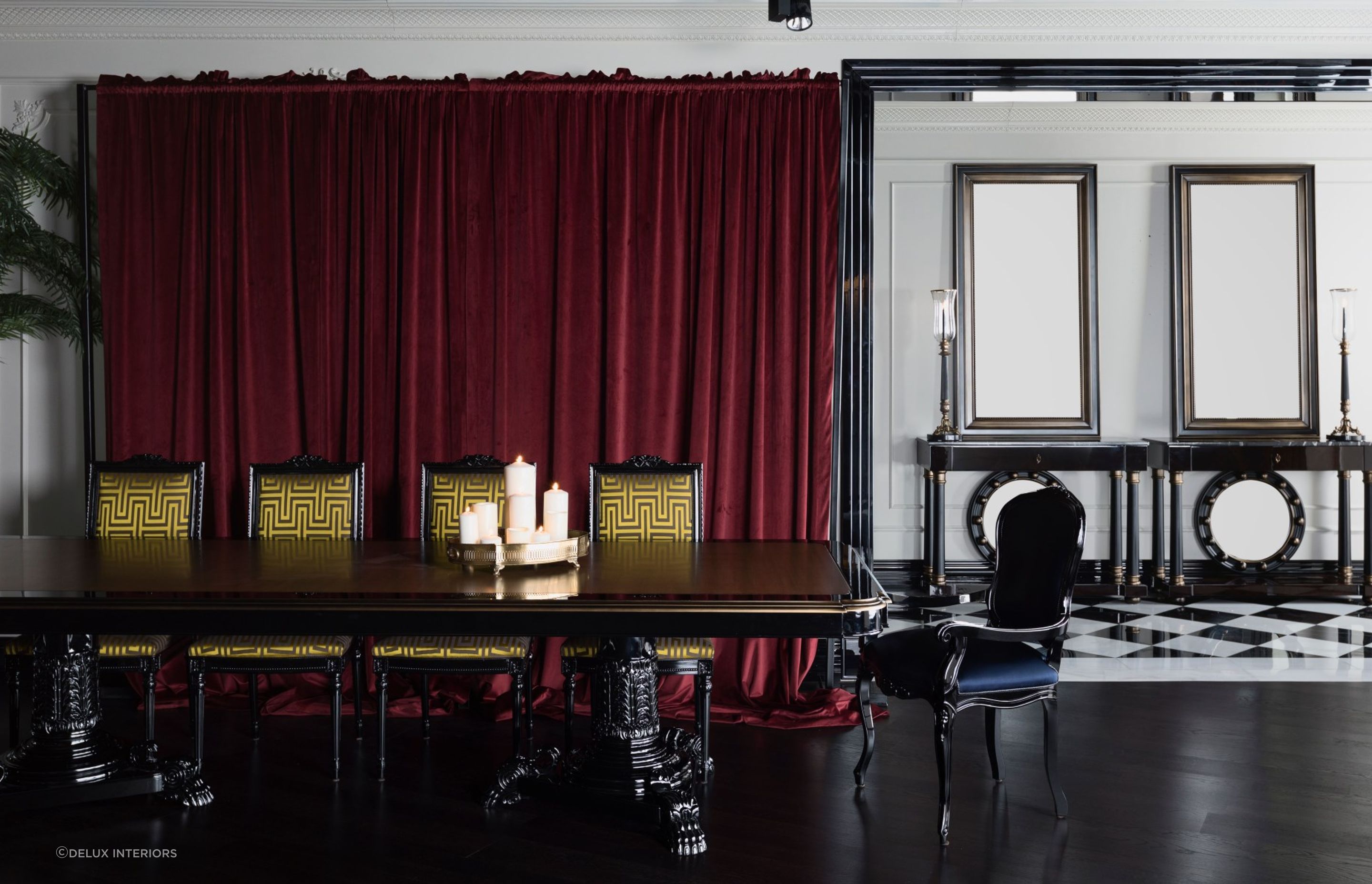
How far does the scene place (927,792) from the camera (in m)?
3.21

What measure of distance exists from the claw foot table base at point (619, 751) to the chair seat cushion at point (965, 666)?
653 millimetres

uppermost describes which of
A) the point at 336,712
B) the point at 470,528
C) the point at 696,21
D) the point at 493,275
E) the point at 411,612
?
the point at 696,21

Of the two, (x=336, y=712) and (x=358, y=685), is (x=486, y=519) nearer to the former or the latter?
(x=336, y=712)

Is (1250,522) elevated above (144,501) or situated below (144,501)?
below

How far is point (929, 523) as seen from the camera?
637cm

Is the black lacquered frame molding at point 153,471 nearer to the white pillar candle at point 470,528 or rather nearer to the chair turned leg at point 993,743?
the white pillar candle at point 470,528

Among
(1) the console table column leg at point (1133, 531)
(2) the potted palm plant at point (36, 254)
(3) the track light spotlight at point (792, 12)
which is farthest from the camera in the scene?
(1) the console table column leg at point (1133, 531)

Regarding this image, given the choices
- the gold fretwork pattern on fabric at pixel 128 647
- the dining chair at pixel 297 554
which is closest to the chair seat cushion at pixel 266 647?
the dining chair at pixel 297 554

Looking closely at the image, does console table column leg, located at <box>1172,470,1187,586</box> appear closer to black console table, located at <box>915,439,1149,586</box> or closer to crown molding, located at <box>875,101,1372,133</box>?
black console table, located at <box>915,439,1149,586</box>

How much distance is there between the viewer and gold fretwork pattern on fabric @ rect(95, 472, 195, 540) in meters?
3.77

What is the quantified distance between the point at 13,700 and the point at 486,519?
Result: 5.87 ft

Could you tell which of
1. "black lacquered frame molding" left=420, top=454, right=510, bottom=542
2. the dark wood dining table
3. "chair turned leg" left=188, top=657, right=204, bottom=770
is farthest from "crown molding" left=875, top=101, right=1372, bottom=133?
"chair turned leg" left=188, top=657, right=204, bottom=770

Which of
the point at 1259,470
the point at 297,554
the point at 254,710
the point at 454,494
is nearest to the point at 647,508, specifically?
the point at 454,494

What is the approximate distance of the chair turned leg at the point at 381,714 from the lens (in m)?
3.33
